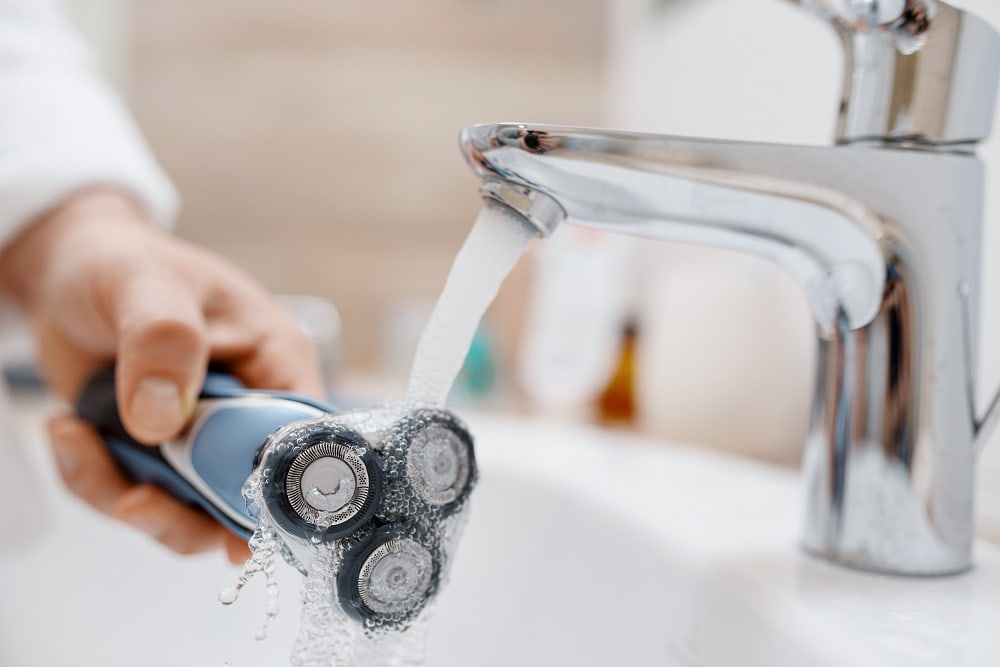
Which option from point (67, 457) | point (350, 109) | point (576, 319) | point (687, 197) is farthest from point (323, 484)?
point (350, 109)

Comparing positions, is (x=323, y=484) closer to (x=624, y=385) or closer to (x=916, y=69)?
(x=916, y=69)

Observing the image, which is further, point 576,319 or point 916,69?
point 576,319

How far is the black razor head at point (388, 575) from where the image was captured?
234mm

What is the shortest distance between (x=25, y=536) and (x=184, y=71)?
64 cm

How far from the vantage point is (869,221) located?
0.99 ft

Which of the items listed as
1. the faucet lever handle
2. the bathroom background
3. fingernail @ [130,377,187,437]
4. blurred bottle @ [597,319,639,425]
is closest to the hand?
fingernail @ [130,377,187,437]

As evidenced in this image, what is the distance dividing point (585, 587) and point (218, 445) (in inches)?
7.5

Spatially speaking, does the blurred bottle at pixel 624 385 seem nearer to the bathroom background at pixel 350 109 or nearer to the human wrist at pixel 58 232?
the bathroom background at pixel 350 109

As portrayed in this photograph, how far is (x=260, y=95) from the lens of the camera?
1021 millimetres

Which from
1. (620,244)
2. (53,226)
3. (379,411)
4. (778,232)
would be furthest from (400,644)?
(620,244)

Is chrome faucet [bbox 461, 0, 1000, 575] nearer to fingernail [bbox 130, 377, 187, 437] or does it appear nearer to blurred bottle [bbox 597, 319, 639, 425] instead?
fingernail [bbox 130, 377, 187, 437]

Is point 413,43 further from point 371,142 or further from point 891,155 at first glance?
point 891,155

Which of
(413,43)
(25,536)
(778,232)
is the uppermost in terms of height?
(413,43)

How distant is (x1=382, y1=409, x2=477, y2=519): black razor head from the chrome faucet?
7cm
